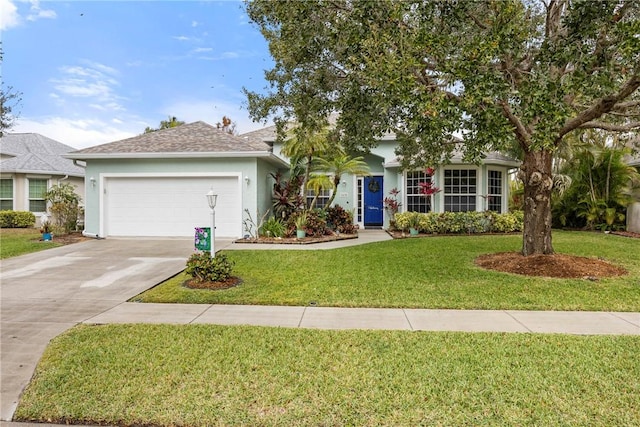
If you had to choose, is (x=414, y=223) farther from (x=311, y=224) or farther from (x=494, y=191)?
(x=311, y=224)

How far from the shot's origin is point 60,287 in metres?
6.68

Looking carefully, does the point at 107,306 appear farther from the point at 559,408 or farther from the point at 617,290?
the point at 617,290

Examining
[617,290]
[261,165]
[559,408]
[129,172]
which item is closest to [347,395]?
[559,408]

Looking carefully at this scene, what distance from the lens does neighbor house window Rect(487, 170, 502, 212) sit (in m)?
15.3

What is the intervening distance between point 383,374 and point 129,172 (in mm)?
12532

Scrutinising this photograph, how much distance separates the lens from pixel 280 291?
6.32m

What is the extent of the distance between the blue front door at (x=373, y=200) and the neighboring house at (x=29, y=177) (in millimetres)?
13623

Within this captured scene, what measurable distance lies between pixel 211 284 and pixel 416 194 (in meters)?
11.0

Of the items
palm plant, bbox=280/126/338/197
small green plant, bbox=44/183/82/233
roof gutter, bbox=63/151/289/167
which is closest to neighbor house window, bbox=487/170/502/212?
palm plant, bbox=280/126/338/197

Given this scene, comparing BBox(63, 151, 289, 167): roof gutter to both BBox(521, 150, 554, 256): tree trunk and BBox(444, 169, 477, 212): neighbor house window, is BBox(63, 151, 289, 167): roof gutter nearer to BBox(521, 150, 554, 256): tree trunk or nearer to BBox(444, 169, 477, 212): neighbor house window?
BBox(444, 169, 477, 212): neighbor house window

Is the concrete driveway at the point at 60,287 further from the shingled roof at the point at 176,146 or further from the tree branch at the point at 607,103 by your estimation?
the tree branch at the point at 607,103

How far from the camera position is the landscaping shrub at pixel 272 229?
1281 cm

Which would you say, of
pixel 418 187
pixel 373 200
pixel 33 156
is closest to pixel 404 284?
pixel 418 187

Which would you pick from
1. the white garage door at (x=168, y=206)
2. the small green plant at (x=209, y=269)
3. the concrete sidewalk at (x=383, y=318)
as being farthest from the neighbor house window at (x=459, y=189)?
the small green plant at (x=209, y=269)
